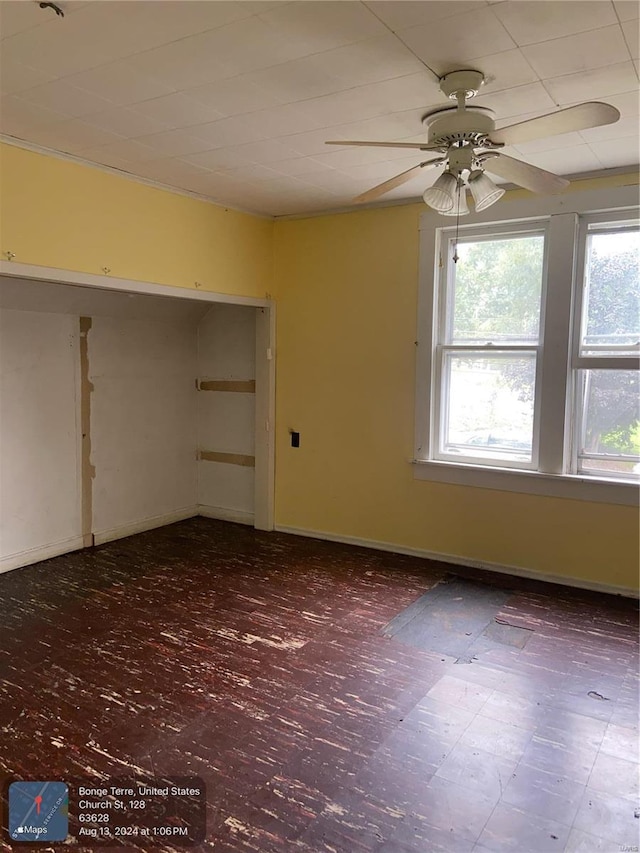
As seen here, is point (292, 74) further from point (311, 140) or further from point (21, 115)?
point (21, 115)

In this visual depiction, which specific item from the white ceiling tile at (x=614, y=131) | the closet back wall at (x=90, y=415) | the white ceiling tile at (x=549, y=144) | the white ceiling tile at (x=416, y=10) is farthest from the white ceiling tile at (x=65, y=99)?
the white ceiling tile at (x=614, y=131)

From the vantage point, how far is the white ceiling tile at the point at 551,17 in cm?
194

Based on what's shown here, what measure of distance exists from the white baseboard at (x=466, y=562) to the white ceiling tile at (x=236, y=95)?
3137 mm

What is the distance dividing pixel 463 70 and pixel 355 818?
2.74 metres

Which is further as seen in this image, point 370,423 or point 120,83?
point 370,423

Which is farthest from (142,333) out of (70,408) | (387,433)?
(387,433)

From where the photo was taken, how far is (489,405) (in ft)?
13.9

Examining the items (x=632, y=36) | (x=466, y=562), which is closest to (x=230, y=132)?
(x=632, y=36)

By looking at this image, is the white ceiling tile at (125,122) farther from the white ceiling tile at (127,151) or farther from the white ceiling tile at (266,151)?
the white ceiling tile at (266,151)

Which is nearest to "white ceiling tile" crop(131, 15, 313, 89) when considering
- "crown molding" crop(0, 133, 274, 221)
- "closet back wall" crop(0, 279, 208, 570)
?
"crown molding" crop(0, 133, 274, 221)

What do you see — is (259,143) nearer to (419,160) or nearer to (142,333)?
(419,160)

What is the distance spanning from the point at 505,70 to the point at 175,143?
1713mm

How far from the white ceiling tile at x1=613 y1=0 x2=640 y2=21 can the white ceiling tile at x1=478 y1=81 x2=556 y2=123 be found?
1.69 feet

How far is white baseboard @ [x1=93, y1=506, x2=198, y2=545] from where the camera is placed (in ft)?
15.9
